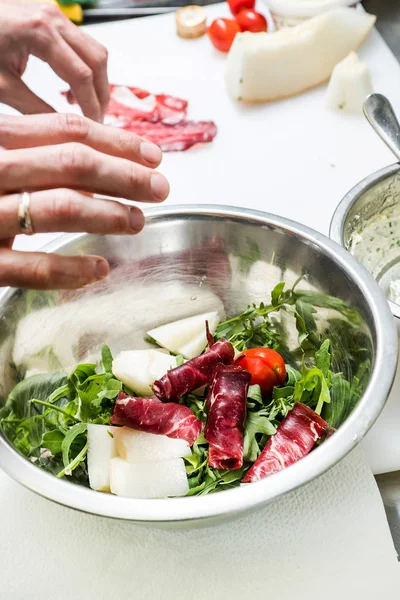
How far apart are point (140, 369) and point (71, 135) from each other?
358mm

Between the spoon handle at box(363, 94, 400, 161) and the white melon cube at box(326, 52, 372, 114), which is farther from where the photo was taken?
the white melon cube at box(326, 52, 372, 114)

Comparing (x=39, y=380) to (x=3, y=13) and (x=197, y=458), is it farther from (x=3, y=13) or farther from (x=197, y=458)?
(x=3, y=13)

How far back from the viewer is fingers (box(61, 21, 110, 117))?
1.20 meters

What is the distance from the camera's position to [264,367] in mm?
930

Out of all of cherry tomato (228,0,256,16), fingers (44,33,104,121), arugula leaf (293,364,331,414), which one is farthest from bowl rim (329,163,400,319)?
cherry tomato (228,0,256,16)

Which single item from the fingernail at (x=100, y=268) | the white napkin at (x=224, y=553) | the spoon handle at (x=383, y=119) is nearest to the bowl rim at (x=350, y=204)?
the spoon handle at (x=383, y=119)

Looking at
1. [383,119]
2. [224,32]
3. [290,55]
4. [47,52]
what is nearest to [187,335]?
[383,119]

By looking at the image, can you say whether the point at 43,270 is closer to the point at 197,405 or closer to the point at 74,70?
the point at 197,405

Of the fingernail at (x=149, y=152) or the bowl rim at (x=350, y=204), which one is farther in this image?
the bowl rim at (x=350, y=204)

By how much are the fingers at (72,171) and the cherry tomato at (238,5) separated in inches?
51.4

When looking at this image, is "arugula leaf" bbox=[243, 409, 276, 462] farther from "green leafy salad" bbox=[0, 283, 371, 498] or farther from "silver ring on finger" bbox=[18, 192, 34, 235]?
"silver ring on finger" bbox=[18, 192, 34, 235]

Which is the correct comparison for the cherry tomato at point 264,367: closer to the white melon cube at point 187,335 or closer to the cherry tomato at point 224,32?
the white melon cube at point 187,335

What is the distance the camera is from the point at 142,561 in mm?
831

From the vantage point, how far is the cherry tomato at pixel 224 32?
1.75m
